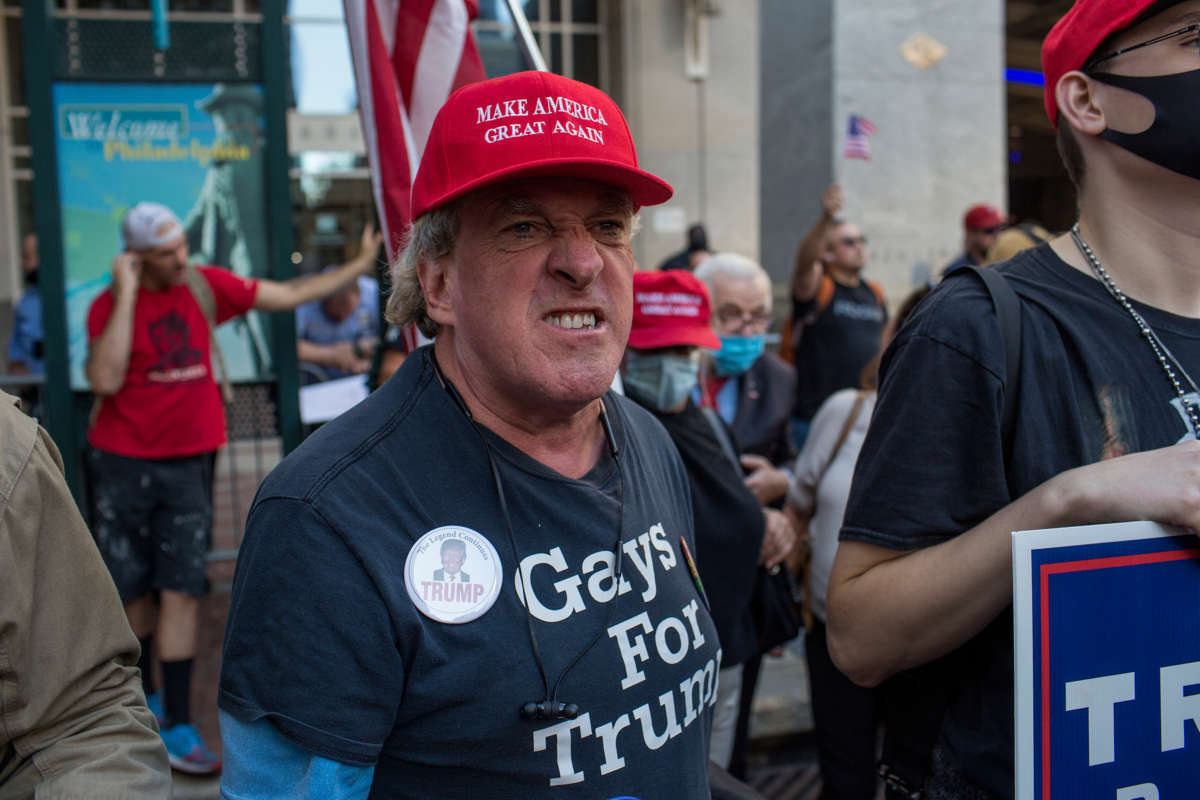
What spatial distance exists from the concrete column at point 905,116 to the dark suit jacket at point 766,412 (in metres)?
6.30

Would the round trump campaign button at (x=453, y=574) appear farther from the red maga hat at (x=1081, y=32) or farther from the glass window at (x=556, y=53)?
the glass window at (x=556, y=53)

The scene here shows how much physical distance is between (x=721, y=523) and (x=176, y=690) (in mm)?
2461

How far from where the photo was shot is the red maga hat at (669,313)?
3.03 metres

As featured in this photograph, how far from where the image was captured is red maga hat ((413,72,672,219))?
1.41m

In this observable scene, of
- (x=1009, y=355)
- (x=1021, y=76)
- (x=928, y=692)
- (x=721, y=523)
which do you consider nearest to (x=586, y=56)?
(x=1021, y=76)

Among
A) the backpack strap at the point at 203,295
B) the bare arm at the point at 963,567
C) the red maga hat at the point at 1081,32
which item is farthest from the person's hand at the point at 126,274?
the red maga hat at the point at 1081,32

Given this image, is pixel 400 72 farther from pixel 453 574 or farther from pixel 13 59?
pixel 13 59

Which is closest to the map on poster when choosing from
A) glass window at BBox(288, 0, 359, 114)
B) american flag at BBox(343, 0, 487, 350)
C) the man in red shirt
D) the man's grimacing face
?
the man in red shirt

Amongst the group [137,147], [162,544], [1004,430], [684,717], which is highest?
[137,147]

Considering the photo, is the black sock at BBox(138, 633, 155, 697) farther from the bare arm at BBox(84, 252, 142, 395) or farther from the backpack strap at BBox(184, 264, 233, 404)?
the backpack strap at BBox(184, 264, 233, 404)

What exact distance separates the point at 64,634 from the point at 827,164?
9660 millimetres

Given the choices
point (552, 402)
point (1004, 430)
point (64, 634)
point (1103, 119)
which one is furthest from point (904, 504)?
point (64, 634)

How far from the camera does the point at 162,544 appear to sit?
13.2 ft

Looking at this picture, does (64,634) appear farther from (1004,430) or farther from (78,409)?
(78,409)
